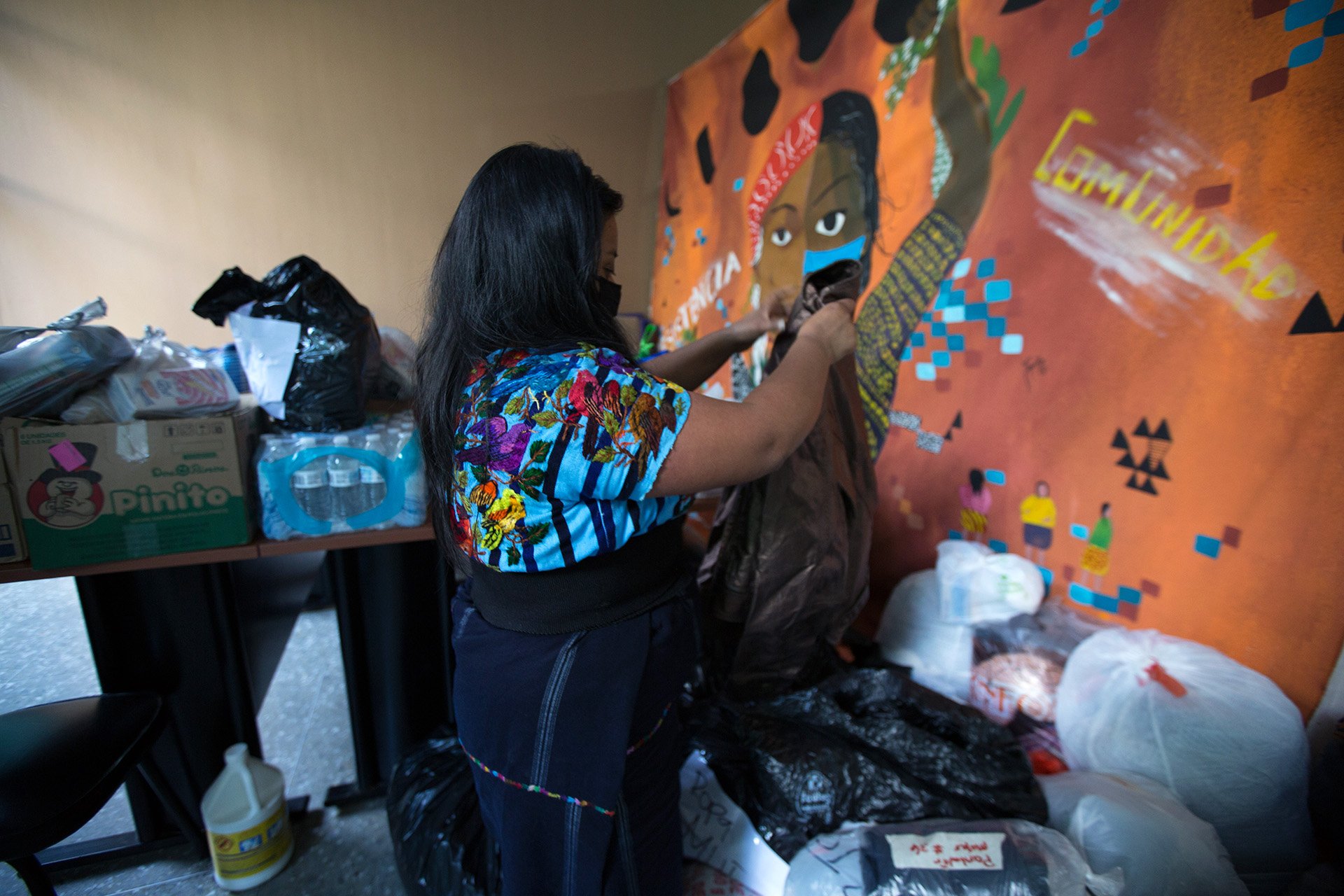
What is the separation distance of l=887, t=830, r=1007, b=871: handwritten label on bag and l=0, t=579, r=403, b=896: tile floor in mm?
1090

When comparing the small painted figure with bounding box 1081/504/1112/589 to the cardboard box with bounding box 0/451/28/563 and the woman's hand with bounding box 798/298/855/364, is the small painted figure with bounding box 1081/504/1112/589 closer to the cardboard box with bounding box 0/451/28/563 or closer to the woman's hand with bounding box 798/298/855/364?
the woman's hand with bounding box 798/298/855/364

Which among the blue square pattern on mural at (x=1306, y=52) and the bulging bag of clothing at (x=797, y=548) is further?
the bulging bag of clothing at (x=797, y=548)

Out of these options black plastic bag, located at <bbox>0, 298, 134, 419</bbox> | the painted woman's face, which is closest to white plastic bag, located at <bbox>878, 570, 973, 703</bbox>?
the painted woman's face

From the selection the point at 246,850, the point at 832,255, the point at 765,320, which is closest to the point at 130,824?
the point at 246,850

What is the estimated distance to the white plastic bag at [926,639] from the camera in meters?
1.53

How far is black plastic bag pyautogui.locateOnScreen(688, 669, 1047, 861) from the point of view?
1.12 m

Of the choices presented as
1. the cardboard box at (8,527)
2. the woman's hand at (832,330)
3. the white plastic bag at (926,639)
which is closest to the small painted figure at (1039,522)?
the white plastic bag at (926,639)

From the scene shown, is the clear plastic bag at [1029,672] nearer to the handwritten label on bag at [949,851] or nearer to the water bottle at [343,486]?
the handwritten label on bag at [949,851]

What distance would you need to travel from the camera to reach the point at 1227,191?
1.14 meters

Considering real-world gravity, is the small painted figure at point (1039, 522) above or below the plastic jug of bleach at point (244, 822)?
above

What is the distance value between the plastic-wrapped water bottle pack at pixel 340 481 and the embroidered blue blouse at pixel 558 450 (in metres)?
0.64

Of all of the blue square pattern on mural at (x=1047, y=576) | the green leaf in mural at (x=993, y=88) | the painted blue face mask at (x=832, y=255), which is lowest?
the blue square pattern on mural at (x=1047, y=576)

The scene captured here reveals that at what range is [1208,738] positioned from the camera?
3.53 ft

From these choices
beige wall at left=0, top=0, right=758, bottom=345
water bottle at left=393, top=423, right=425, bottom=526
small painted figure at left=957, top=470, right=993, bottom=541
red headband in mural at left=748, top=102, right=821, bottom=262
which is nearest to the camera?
water bottle at left=393, top=423, right=425, bottom=526
